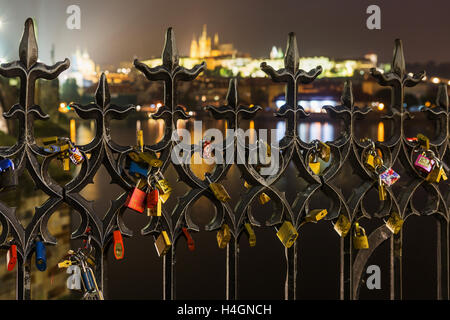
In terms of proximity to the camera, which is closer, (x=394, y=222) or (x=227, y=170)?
(x=227, y=170)

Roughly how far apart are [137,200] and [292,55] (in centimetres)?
93

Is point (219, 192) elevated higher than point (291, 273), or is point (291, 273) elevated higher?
point (219, 192)

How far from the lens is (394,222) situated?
2.49 metres

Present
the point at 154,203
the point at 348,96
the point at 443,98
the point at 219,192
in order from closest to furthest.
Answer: the point at 154,203 < the point at 219,192 < the point at 348,96 < the point at 443,98

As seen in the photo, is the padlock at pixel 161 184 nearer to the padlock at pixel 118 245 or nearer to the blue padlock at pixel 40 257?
the padlock at pixel 118 245

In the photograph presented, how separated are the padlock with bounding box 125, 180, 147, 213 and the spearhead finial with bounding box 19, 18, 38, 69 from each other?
64cm

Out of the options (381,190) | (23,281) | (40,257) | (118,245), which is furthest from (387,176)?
(23,281)

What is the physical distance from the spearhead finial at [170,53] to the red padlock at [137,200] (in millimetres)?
530

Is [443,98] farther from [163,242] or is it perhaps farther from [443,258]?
[163,242]

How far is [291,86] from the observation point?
2246 millimetres

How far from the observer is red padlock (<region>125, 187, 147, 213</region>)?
79.1 inches

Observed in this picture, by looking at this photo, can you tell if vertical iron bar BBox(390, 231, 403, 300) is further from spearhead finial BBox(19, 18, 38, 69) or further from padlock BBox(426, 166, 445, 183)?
spearhead finial BBox(19, 18, 38, 69)

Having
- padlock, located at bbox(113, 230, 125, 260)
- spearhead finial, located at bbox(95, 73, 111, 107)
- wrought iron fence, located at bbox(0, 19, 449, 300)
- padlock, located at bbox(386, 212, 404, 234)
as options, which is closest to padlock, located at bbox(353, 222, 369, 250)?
wrought iron fence, located at bbox(0, 19, 449, 300)
